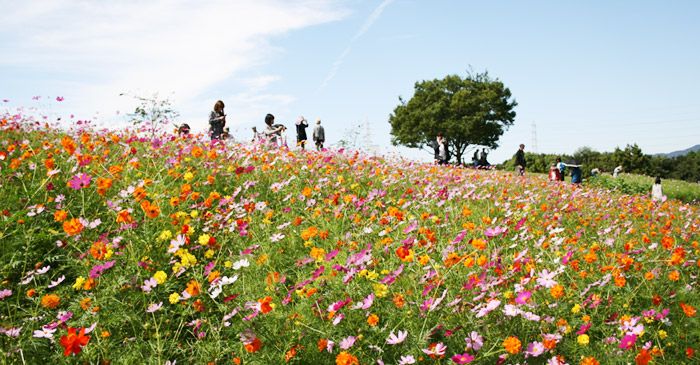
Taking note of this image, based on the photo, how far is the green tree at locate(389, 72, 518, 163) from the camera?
139ft

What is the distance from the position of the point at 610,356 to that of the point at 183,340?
241 cm

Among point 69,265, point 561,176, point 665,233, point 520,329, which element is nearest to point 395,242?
point 520,329

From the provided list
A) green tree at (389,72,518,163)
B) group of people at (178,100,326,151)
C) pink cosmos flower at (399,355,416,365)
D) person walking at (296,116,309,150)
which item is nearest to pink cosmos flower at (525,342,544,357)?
pink cosmos flower at (399,355,416,365)

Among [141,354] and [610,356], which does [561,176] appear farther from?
[141,354]

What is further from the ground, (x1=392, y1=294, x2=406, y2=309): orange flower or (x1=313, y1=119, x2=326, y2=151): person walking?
(x1=313, y1=119, x2=326, y2=151): person walking

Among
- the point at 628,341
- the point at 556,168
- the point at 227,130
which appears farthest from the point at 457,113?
the point at 628,341

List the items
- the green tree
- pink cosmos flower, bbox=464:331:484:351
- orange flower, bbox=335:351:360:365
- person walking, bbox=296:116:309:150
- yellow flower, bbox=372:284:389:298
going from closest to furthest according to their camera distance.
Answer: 1. orange flower, bbox=335:351:360:365
2. pink cosmos flower, bbox=464:331:484:351
3. yellow flower, bbox=372:284:389:298
4. person walking, bbox=296:116:309:150
5. the green tree

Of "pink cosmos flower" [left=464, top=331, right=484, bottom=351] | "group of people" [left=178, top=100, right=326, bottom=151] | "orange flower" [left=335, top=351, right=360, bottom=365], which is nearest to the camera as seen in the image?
"orange flower" [left=335, top=351, right=360, bottom=365]

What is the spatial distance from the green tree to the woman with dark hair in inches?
1344

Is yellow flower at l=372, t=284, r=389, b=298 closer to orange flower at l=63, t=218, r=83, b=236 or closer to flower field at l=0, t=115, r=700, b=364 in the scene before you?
flower field at l=0, t=115, r=700, b=364

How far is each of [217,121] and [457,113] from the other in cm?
3566

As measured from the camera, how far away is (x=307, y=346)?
94.7 inches

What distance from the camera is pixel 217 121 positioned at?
396 inches

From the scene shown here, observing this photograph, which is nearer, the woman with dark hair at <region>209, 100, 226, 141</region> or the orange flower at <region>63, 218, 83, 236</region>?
the orange flower at <region>63, 218, 83, 236</region>
